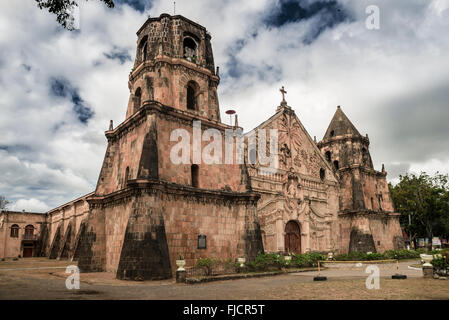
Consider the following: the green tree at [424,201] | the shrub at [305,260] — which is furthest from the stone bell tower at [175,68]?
the green tree at [424,201]

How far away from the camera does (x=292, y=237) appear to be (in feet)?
80.2

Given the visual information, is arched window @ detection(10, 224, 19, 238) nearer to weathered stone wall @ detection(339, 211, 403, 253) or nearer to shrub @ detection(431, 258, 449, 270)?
weathered stone wall @ detection(339, 211, 403, 253)

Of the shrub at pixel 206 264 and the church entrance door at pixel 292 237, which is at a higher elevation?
the church entrance door at pixel 292 237

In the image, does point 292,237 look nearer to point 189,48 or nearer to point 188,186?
point 188,186

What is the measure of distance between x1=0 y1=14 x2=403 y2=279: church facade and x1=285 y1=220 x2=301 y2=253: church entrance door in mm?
71

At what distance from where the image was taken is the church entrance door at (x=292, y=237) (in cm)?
2400

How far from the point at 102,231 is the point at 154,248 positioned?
6.12 metres

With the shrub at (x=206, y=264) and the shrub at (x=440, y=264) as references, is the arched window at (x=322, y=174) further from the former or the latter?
the shrub at (x=206, y=264)

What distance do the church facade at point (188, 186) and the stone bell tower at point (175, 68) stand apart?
66mm

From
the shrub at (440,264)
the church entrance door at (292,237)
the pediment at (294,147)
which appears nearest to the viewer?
the shrub at (440,264)

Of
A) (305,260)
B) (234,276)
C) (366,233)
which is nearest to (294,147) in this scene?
(366,233)

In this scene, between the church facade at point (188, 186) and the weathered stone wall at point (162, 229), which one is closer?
the weathered stone wall at point (162, 229)

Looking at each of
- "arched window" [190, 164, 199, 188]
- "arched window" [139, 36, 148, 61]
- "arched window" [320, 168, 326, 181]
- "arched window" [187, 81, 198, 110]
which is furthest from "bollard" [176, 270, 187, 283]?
"arched window" [320, 168, 326, 181]

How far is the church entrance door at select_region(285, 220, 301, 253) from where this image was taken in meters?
24.0
